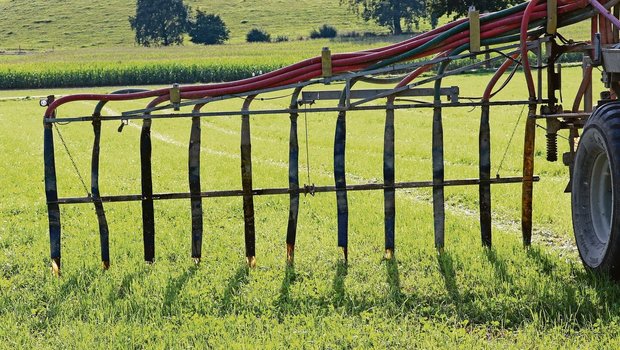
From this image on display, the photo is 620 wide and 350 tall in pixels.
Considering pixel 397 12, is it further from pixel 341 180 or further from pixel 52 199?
pixel 52 199

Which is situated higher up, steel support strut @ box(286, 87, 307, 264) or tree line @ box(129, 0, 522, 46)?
tree line @ box(129, 0, 522, 46)

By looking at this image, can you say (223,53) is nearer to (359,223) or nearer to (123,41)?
(123,41)

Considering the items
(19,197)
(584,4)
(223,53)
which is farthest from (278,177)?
(223,53)

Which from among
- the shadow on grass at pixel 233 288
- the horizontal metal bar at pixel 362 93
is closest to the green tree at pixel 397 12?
the horizontal metal bar at pixel 362 93

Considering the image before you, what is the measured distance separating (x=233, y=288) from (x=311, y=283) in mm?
693

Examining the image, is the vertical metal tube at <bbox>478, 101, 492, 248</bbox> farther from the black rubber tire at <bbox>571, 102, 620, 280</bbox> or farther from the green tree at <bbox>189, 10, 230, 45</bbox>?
the green tree at <bbox>189, 10, 230, 45</bbox>

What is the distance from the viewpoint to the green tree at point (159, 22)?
115938mm

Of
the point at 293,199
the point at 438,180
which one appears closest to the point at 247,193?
the point at 293,199

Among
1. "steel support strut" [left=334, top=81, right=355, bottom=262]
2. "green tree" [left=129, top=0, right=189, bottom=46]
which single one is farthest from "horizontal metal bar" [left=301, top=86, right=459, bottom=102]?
"green tree" [left=129, top=0, right=189, bottom=46]

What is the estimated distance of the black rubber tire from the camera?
666 centimetres

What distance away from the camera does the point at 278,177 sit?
49.6 feet

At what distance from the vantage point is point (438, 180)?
8.62 metres

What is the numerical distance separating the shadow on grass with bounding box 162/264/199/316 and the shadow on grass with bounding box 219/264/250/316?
41 cm

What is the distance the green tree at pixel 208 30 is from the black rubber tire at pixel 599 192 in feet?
361
